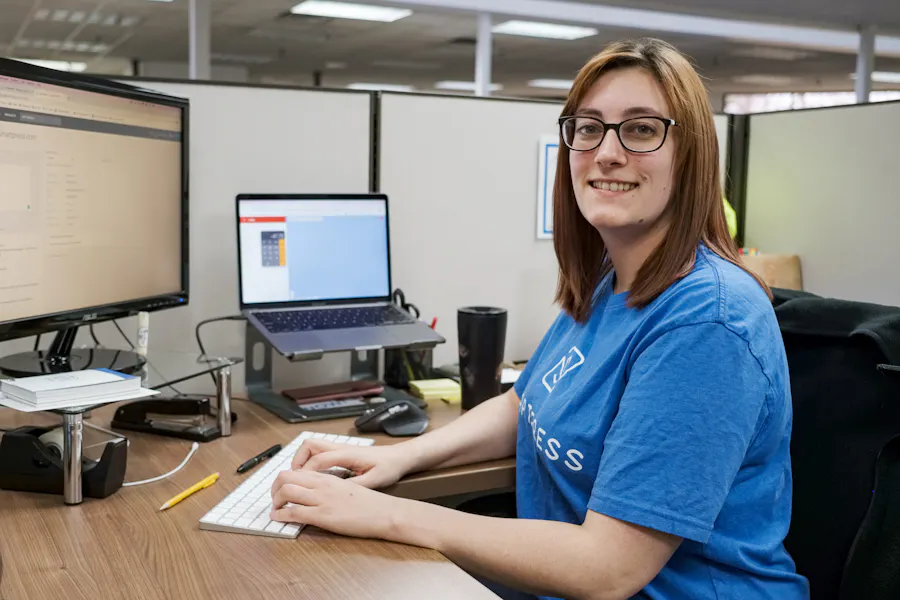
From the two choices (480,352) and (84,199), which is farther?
→ (480,352)

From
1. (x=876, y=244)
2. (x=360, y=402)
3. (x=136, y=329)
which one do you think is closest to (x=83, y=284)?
(x=136, y=329)

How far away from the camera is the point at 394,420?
4.37 feet

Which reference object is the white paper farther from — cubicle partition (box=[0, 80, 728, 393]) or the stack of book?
cubicle partition (box=[0, 80, 728, 393])

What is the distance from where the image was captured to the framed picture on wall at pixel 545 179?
188 centimetres

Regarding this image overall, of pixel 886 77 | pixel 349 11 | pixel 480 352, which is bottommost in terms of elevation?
pixel 480 352

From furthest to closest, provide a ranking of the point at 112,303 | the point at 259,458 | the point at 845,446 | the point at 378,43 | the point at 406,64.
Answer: the point at 406,64, the point at 378,43, the point at 112,303, the point at 259,458, the point at 845,446

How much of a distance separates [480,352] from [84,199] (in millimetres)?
696

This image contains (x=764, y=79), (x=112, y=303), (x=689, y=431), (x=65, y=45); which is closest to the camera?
(x=689, y=431)

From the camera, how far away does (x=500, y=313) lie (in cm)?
150

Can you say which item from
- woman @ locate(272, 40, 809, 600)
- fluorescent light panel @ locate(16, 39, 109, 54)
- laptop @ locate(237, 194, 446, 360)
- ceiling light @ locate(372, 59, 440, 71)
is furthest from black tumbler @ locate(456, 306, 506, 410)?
ceiling light @ locate(372, 59, 440, 71)

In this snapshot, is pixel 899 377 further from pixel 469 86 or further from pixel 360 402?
pixel 469 86

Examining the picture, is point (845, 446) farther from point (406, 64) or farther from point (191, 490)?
point (406, 64)

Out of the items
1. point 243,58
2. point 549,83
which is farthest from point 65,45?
point 549,83

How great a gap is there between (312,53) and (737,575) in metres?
9.99
